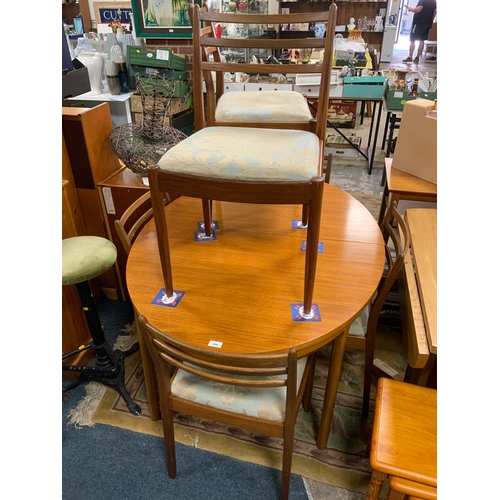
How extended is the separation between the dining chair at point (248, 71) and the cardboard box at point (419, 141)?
530 millimetres

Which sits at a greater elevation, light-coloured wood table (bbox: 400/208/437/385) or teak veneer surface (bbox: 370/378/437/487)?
light-coloured wood table (bbox: 400/208/437/385)

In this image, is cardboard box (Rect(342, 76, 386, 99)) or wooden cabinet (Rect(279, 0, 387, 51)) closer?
cardboard box (Rect(342, 76, 386, 99))

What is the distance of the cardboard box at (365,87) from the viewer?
336 centimetres

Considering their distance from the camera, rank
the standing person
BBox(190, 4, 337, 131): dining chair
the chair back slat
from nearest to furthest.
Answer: the chair back slat
BBox(190, 4, 337, 131): dining chair
the standing person

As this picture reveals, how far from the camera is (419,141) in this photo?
5.98 feet

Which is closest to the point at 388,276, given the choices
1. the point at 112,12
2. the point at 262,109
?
the point at 262,109

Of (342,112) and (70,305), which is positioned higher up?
(342,112)

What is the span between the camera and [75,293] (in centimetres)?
174

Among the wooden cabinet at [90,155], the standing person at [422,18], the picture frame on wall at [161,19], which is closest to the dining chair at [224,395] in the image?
the wooden cabinet at [90,155]

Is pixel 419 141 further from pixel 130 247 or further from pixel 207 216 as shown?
pixel 130 247

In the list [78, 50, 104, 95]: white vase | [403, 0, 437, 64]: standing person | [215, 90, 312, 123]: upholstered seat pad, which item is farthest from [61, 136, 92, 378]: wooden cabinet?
[403, 0, 437, 64]: standing person

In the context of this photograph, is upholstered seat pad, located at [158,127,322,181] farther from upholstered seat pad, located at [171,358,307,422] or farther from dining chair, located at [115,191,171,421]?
upholstered seat pad, located at [171,358,307,422]

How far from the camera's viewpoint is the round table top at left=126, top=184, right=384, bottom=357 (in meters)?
1.06

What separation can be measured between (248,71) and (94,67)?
2.76 metres
